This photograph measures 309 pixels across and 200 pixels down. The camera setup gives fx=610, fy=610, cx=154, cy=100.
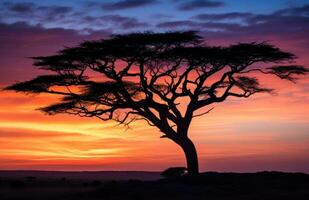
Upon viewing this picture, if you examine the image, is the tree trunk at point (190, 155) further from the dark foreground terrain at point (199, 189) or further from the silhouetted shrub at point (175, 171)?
the silhouetted shrub at point (175, 171)

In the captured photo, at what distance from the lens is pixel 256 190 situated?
28625 millimetres

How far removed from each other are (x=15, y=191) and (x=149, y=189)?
6.44 m

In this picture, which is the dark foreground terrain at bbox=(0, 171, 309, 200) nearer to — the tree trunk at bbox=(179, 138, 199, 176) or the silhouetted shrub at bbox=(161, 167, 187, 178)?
the tree trunk at bbox=(179, 138, 199, 176)

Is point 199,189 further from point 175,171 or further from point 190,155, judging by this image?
point 175,171

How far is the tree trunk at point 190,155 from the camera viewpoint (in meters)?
33.6

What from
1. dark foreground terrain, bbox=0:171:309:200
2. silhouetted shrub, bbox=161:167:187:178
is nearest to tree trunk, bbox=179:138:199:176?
dark foreground terrain, bbox=0:171:309:200

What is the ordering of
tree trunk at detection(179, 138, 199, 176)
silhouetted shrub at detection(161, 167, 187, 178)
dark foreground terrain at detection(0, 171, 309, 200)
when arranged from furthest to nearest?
1. silhouetted shrub at detection(161, 167, 187, 178)
2. tree trunk at detection(179, 138, 199, 176)
3. dark foreground terrain at detection(0, 171, 309, 200)

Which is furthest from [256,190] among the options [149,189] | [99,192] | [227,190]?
[99,192]

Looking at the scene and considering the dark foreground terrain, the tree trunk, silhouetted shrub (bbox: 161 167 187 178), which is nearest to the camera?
the dark foreground terrain

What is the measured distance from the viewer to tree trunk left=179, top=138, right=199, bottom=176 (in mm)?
33625

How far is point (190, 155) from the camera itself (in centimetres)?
3375

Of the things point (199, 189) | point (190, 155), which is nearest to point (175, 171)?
point (190, 155)

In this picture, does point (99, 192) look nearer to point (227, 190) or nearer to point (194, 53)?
point (227, 190)

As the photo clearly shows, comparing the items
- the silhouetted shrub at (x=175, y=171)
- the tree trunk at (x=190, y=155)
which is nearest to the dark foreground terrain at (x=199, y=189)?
the tree trunk at (x=190, y=155)
